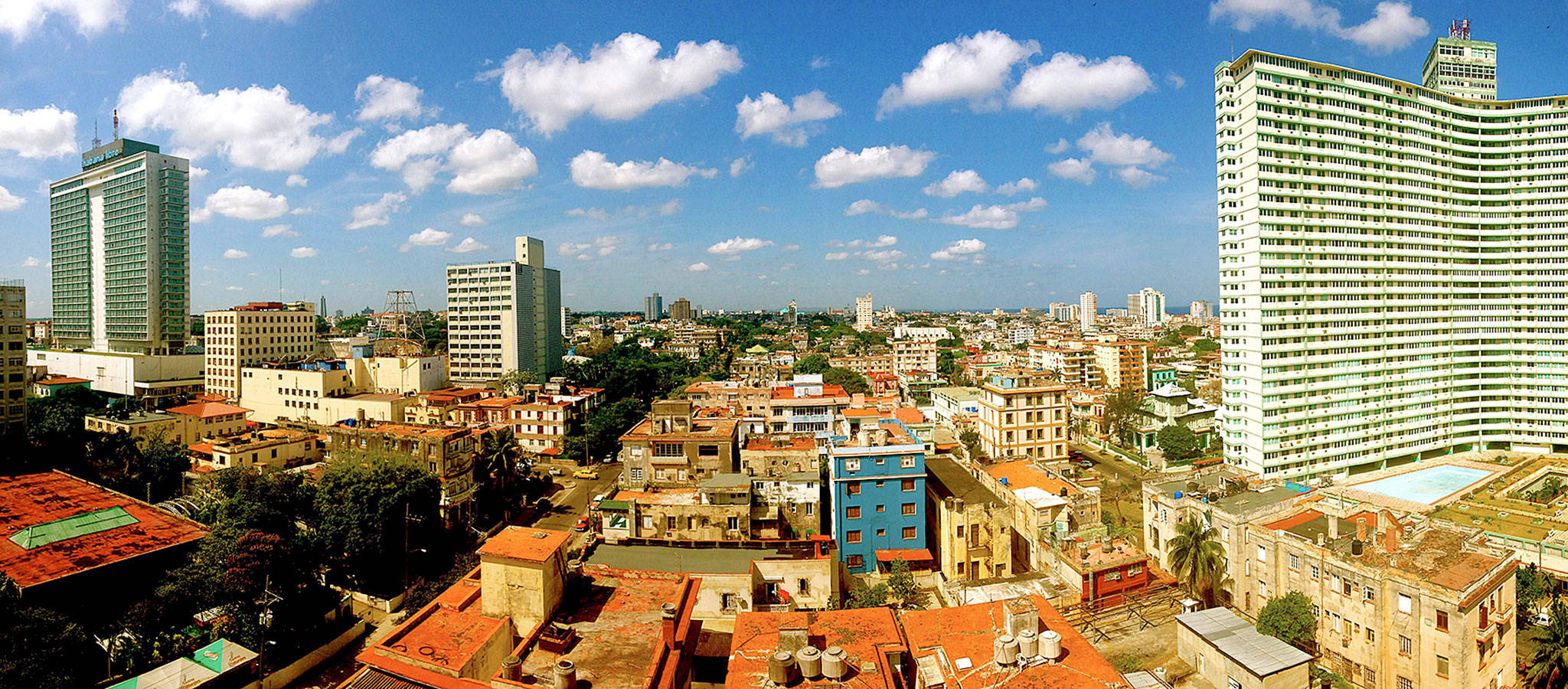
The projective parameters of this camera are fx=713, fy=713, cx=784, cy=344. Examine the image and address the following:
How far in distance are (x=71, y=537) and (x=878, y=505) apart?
106 ft

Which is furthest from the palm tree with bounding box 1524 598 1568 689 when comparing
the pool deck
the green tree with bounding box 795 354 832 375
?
the green tree with bounding box 795 354 832 375

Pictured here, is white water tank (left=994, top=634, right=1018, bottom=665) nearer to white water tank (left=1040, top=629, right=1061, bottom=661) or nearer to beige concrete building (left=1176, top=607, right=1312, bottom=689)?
white water tank (left=1040, top=629, right=1061, bottom=661)

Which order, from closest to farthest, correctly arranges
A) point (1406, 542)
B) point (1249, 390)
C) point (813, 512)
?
point (1406, 542)
point (813, 512)
point (1249, 390)

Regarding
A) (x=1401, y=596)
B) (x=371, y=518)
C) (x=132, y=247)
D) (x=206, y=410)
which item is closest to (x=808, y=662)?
(x=1401, y=596)

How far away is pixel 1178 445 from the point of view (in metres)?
58.6

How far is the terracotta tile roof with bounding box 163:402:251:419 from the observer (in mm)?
53062

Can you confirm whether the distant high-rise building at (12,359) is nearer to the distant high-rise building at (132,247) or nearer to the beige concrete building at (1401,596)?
the distant high-rise building at (132,247)

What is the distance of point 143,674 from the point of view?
21.5 m

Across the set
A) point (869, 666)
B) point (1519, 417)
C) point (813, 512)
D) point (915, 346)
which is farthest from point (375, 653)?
point (915, 346)

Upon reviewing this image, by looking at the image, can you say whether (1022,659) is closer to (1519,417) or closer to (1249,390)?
(1249,390)

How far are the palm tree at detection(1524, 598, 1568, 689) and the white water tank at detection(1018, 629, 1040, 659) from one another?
66.2 ft

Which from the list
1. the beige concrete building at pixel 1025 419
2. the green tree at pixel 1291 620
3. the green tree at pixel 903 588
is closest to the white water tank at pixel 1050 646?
the green tree at pixel 903 588

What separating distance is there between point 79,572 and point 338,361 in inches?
1897

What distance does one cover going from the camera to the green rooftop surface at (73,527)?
88.1 feet
